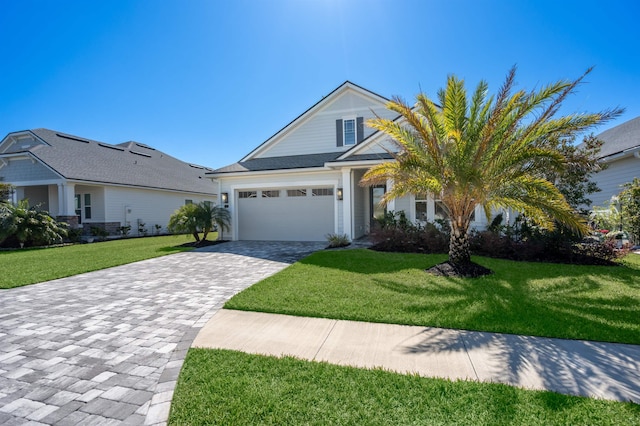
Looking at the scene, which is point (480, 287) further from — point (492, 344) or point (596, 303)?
point (492, 344)

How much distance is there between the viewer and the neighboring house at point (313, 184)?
44.3ft

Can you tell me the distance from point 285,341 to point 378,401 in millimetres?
1632

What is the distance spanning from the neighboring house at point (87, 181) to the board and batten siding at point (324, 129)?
5898 millimetres

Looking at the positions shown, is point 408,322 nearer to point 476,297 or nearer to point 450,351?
point 450,351

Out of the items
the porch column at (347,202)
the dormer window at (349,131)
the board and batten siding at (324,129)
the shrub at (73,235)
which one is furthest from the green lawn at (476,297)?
the shrub at (73,235)

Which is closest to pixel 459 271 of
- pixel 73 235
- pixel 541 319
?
pixel 541 319

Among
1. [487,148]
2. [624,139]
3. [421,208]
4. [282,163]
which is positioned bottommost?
[421,208]

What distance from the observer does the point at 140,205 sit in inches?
819

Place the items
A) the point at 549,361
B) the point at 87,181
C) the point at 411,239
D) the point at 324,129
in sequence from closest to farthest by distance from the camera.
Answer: the point at 549,361 → the point at 411,239 → the point at 324,129 → the point at 87,181

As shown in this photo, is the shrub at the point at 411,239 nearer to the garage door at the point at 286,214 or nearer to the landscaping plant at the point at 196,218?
the garage door at the point at 286,214

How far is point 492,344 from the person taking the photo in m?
3.77

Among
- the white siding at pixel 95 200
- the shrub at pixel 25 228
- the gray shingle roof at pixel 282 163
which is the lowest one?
the shrub at pixel 25 228

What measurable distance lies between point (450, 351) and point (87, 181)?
2064 cm

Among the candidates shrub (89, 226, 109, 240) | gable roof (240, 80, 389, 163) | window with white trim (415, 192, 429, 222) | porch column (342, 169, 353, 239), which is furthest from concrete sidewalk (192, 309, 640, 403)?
shrub (89, 226, 109, 240)
